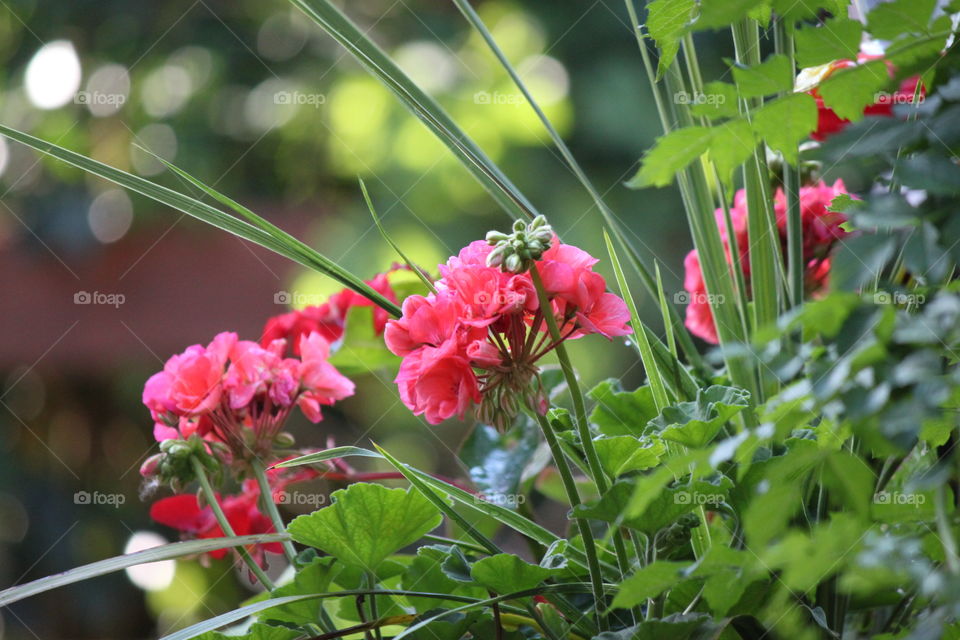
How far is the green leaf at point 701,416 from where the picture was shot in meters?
0.28

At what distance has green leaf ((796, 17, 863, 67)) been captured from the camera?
227mm

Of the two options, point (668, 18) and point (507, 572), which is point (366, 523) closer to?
point (507, 572)

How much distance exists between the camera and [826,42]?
0.23 metres

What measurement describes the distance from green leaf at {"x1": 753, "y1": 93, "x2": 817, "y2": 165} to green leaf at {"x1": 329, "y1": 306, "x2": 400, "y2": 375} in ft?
0.99

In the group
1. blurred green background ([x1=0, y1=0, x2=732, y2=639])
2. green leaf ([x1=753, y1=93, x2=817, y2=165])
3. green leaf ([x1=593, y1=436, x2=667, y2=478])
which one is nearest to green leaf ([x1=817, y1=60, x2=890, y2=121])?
green leaf ([x1=753, y1=93, x2=817, y2=165])

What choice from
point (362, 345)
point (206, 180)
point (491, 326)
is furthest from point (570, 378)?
point (206, 180)

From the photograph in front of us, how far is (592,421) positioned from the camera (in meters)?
0.37

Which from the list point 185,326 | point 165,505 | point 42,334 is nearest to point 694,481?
point 165,505

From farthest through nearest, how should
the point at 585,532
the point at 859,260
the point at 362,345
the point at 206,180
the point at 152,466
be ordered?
the point at 206,180 → the point at 362,345 → the point at 152,466 → the point at 585,532 → the point at 859,260

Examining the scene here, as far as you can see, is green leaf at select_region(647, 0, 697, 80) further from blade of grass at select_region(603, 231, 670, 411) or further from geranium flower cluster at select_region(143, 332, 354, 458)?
geranium flower cluster at select_region(143, 332, 354, 458)

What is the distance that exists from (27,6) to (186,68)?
1.21 ft

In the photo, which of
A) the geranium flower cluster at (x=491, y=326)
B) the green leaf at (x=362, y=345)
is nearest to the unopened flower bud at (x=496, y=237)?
the geranium flower cluster at (x=491, y=326)

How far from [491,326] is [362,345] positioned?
214 mm

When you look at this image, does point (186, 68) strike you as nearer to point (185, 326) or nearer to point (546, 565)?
point (185, 326)
